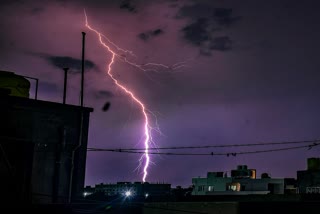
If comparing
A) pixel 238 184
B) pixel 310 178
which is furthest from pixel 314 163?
pixel 238 184

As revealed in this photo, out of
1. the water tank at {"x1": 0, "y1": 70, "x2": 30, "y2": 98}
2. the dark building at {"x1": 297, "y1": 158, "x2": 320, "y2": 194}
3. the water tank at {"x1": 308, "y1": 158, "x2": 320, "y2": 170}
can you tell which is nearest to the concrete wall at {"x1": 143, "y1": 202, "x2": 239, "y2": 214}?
the water tank at {"x1": 0, "y1": 70, "x2": 30, "y2": 98}

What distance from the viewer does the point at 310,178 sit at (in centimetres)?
5112

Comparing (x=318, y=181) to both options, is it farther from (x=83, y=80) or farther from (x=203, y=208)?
(x=203, y=208)

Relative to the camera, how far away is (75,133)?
21.1 meters

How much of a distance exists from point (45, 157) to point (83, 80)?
19.5 ft

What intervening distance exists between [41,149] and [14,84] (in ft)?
11.8

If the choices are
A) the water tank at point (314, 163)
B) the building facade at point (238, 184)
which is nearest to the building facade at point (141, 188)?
the building facade at point (238, 184)

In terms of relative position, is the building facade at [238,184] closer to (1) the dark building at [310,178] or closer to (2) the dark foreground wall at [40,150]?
(1) the dark building at [310,178]

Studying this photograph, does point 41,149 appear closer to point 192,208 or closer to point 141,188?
point 192,208

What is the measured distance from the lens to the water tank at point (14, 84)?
820 inches

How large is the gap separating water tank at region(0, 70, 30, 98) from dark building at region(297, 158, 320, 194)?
37968 mm

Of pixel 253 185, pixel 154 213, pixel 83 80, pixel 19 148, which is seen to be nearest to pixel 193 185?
pixel 253 185

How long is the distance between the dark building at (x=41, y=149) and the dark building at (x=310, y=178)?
36145 millimetres

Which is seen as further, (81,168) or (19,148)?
(81,168)
